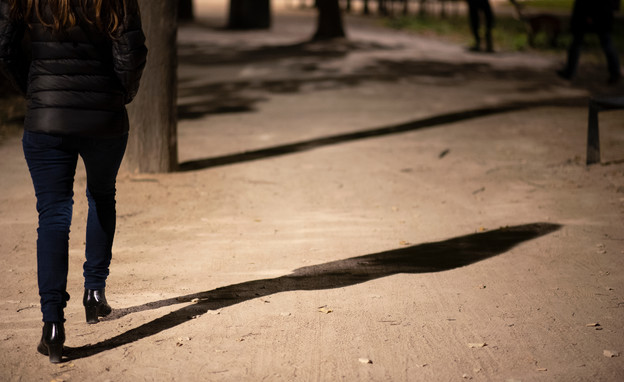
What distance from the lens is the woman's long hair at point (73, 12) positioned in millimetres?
3688

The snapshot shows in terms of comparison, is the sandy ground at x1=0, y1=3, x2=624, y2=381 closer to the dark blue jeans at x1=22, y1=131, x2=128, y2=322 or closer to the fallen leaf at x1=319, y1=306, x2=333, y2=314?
the fallen leaf at x1=319, y1=306, x2=333, y2=314

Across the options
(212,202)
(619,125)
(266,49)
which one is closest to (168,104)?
(212,202)

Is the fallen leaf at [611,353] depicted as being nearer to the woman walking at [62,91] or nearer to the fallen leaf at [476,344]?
the fallen leaf at [476,344]

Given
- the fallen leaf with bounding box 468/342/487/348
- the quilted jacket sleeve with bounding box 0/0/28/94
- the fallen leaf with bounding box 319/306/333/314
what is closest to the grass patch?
the fallen leaf with bounding box 319/306/333/314

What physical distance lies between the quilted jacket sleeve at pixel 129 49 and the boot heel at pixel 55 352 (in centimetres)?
130

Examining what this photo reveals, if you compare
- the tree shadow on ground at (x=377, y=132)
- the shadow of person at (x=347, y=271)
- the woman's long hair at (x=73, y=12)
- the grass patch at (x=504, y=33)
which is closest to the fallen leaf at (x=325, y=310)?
the shadow of person at (x=347, y=271)

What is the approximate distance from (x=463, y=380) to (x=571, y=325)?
38.8 inches

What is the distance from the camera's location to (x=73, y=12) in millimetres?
3723

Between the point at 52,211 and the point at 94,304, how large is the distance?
2.33ft

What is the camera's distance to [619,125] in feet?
34.1

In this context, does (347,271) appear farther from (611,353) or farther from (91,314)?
(611,353)

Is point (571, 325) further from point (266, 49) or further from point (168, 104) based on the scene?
point (266, 49)

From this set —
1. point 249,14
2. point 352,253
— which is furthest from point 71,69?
point 249,14

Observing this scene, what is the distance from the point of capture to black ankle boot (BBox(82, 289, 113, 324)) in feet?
14.3
